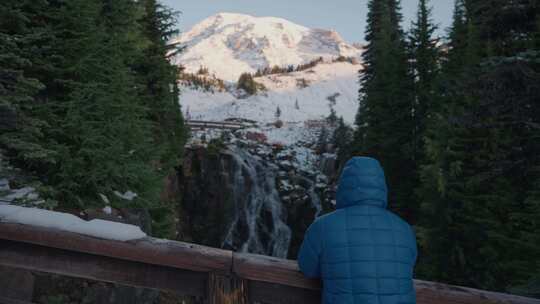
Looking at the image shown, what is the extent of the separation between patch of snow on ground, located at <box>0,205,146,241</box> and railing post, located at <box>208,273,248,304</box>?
0.49m

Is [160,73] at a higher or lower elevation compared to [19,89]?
higher

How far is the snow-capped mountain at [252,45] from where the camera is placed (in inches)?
2456

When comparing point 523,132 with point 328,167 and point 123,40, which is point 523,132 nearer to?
point 123,40

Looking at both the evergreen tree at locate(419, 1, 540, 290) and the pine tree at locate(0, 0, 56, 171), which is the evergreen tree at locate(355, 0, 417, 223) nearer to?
the evergreen tree at locate(419, 1, 540, 290)

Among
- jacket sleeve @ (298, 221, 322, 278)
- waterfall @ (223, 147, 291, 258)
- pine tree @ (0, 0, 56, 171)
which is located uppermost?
pine tree @ (0, 0, 56, 171)

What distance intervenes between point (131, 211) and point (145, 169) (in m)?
1.14

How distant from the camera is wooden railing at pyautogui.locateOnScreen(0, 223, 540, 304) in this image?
2123 millimetres

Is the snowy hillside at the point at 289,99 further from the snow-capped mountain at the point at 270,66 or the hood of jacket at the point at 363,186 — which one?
the hood of jacket at the point at 363,186

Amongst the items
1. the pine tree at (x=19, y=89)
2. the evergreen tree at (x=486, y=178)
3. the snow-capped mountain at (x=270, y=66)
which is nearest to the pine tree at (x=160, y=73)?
the snow-capped mountain at (x=270, y=66)

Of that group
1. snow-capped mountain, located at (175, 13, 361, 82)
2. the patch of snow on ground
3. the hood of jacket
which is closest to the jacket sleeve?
the hood of jacket

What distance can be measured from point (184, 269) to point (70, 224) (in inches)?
28.5

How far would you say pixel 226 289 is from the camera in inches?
84.4

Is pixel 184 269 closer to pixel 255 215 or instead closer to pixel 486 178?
pixel 486 178

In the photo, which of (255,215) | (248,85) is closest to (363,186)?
(255,215)
